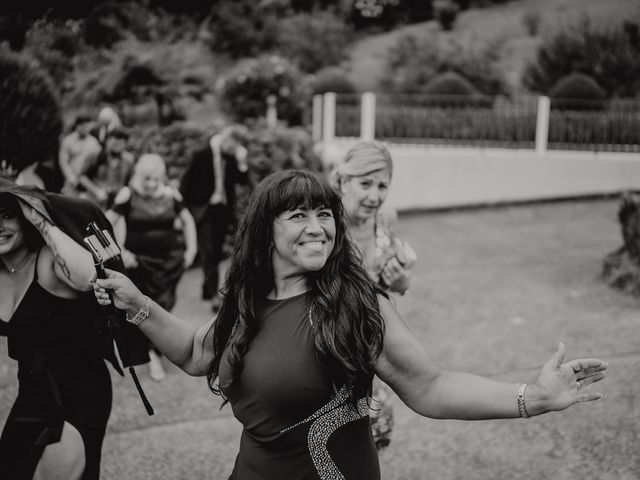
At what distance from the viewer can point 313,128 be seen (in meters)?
15.0

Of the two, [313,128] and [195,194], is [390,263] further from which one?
[313,128]

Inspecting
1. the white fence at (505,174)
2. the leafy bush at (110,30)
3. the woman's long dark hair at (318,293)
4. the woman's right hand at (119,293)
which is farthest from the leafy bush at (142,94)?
the woman's long dark hair at (318,293)

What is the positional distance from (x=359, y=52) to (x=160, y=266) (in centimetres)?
2333

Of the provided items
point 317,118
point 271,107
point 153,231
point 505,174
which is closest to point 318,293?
point 153,231

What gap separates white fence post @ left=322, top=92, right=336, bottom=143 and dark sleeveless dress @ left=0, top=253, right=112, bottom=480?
461 inches

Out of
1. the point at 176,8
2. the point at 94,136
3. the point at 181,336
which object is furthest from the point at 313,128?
the point at 181,336

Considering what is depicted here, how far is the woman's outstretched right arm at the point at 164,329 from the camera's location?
2.54m

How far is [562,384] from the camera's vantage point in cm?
217

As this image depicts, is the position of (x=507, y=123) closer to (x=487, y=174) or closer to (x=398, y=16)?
(x=487, y=174)

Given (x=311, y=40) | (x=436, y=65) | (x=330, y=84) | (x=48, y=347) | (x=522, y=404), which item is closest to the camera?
(x=522, y=404)

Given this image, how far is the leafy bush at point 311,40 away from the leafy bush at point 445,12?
→ 185 inches

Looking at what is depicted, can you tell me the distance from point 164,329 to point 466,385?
107 centimetres

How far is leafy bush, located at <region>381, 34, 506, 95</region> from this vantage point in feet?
70.6

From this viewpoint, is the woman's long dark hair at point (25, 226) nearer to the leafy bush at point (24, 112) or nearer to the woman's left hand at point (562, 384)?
the woman's left hand at point (562, 384)
